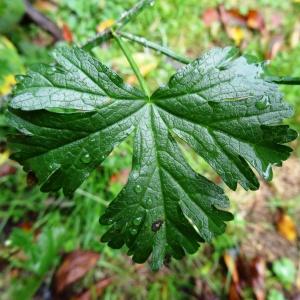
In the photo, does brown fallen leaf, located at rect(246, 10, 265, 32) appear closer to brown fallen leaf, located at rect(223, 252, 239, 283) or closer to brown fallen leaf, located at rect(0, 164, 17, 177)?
brown fallen leaf, located at rect(223, 252, 239, 283)

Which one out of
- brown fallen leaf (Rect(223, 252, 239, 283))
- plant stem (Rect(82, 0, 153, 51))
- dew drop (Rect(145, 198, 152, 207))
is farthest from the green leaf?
brown fallen leaf (Rect(223, 252, 239, 283))

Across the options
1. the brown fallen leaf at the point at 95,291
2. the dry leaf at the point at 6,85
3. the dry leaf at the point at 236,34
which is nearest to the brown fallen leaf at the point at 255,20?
the dry leaf at the point at 236,34

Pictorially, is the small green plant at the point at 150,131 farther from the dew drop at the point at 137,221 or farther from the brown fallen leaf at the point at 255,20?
the brown fallen leaf at the point at 255,20

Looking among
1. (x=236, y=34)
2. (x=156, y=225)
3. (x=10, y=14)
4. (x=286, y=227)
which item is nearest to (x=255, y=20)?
(x=236, y=34)

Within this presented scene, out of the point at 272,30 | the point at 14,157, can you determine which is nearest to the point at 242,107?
the point at 14,157

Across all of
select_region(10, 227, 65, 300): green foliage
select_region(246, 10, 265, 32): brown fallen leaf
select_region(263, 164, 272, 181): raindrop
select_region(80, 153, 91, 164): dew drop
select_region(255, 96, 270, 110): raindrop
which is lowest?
select_region(10, 227, 65, 300): green foliage

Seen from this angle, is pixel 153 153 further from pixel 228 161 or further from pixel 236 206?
pixel 236 206
